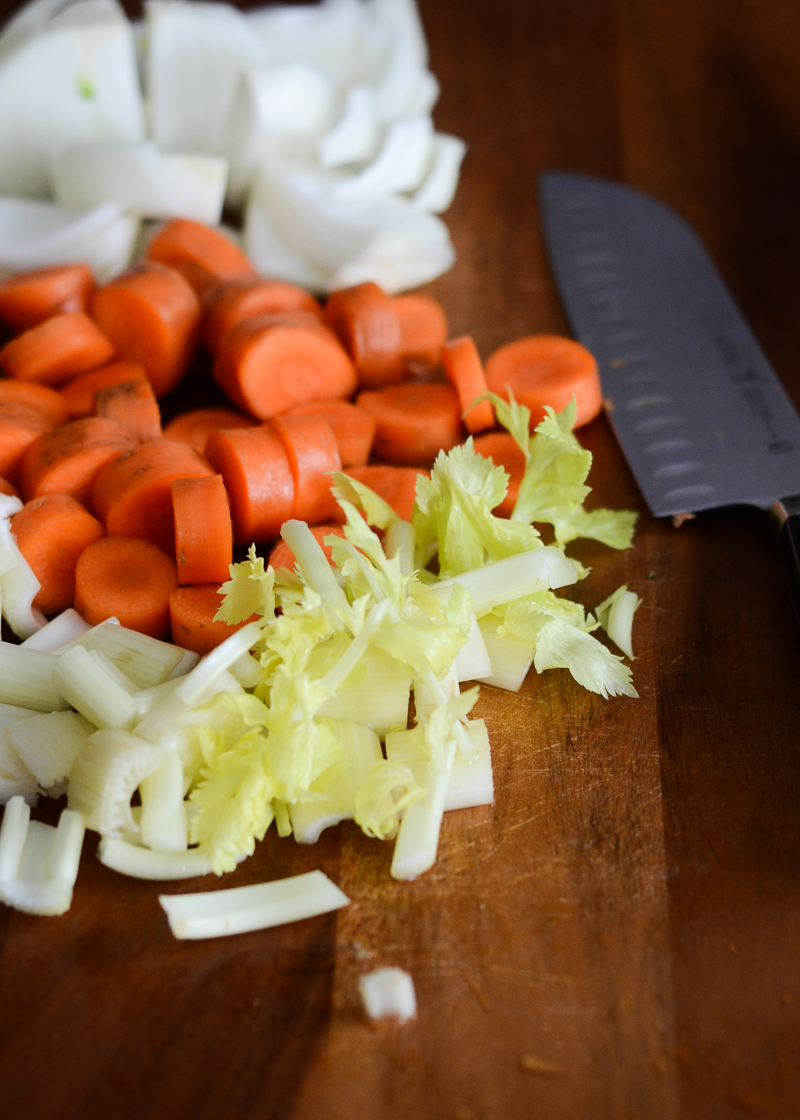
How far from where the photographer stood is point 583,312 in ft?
7.81

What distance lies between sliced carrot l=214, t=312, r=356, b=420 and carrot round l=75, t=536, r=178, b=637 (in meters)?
0.45

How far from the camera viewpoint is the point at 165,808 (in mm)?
1469

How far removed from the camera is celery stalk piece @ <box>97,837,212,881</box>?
4.71 feet

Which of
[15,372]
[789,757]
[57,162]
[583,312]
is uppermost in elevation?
[57,162]

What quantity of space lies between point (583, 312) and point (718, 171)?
876mm

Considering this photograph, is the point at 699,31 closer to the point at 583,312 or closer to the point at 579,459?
the point at 583,312

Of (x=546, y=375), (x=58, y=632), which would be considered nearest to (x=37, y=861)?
(x=58, y=632)

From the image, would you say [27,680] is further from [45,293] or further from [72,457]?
[45,293]

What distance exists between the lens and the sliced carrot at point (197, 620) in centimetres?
168

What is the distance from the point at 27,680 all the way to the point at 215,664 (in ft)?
1.08

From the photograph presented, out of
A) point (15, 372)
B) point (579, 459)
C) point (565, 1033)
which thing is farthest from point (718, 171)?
point (565, 1033)

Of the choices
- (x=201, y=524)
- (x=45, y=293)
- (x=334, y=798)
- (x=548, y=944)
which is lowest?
(x=548, y=944)

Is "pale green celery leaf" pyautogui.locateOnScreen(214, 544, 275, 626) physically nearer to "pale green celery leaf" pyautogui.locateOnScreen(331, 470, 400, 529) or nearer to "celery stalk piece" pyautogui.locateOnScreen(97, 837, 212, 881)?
"pale green celery leaf" pyautogui.locateOnScreen(331, 470, 400, 529)

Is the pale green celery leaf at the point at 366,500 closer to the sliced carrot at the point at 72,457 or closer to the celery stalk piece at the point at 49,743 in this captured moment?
the sliced carrot at the point at 72,457
